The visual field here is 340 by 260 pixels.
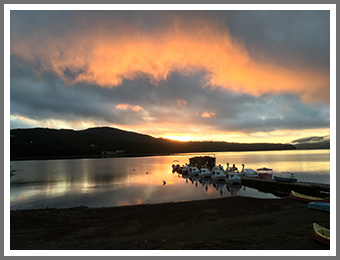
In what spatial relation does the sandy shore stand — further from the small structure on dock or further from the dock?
the small structure on dock

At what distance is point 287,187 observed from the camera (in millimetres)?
33469

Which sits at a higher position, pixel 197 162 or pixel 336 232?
pixel 336 232

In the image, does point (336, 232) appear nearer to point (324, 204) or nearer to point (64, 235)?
point (324, 204)

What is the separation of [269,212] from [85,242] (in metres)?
15.6

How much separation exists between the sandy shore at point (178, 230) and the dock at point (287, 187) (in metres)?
13.0

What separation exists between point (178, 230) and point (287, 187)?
28013 millimetres

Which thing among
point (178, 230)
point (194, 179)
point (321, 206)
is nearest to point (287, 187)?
point (321, 206)

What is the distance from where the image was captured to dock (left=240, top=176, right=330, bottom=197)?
1152 inches

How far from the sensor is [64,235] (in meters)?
13.8

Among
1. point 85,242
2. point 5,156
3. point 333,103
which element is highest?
point 333,103

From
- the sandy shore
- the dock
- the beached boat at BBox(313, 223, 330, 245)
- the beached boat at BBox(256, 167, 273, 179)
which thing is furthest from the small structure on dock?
the beached boat at BBox(313, 223, 330, 245)

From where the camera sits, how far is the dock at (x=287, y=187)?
29.3m

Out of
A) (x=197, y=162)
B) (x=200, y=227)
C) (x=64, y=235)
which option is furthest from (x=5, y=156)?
(x=197, y=162)

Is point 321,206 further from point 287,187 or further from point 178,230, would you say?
point 287,187
